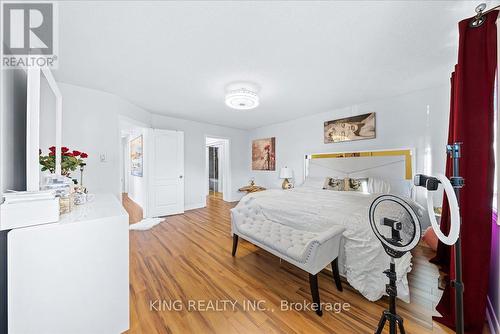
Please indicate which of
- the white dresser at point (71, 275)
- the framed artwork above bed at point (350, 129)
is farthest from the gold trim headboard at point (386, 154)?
the white dresser at point (71, 275)

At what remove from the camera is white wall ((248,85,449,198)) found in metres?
2.84

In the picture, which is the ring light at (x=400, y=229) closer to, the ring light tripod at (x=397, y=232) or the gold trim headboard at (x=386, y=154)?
the ring light tripod at (x=397, y=232)

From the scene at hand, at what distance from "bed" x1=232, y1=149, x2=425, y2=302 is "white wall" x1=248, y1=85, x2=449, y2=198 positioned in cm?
19

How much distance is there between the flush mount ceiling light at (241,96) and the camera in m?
2.63

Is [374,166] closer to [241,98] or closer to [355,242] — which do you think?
[355,242]

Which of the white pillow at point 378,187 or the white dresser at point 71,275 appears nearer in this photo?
the white dresser at point 71,275

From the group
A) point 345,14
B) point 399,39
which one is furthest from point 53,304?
point 399,39

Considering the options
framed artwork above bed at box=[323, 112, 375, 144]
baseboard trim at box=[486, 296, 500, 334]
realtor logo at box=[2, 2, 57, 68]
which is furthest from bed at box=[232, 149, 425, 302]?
realtor logo at box=[2, 2, 57, 68]

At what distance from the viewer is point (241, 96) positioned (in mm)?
2613

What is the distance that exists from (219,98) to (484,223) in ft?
11.0

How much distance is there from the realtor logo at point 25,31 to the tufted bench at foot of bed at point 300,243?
2236mm

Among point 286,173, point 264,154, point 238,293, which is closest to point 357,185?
point 286,173

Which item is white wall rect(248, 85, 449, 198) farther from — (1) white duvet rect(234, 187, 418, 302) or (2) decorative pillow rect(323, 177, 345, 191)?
(1) white duvet rect(234, 187, 418, 302)

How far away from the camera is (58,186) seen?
1426mm
